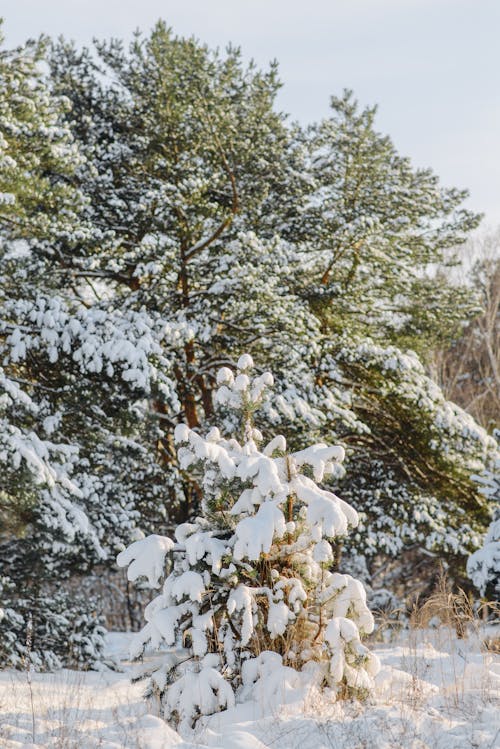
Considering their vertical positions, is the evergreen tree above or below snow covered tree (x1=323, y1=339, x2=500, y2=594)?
above

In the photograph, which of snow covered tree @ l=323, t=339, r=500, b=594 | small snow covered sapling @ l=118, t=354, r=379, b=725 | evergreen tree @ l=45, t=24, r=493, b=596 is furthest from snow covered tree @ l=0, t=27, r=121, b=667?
snow covered tree @ l=323, t=339, r=500, b=594

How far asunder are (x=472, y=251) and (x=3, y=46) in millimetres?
19001

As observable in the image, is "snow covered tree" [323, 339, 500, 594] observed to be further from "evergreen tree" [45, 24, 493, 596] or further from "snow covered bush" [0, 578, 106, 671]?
"snow covered bush" [0, 578, 106, 671]

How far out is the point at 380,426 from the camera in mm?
12211

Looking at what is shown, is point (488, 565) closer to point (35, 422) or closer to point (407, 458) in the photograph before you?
point (407, 458)

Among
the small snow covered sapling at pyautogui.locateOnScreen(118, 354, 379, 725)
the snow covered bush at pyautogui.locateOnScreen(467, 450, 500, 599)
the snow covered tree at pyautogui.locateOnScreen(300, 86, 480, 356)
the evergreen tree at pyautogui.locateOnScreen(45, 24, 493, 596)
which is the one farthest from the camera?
the snow covered tree at pyautogui.locateOnScreen(300, 86, 480, 356)

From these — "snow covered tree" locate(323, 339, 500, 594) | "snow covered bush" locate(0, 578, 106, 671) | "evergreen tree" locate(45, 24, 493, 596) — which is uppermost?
"evergreen tree" locate(45, 24, 493, 596)

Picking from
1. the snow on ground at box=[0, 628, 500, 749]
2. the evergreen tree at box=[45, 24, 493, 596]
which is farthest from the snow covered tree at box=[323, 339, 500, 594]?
the snow on ground at box=[0, 628, 500, 749]

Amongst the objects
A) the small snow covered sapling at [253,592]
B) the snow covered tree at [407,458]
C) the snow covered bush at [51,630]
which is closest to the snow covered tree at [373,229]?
the snow covered tree at [407,458]

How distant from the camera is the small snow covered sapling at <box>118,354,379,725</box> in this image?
163 inches

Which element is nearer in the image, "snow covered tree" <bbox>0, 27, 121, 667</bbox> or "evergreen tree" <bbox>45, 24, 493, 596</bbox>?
"snow covered tree" <bbox>0, 27, 121, 667</bbox>

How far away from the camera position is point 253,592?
14.3 feet

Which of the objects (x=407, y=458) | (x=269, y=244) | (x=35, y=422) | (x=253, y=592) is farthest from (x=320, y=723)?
(x=407, y=458)

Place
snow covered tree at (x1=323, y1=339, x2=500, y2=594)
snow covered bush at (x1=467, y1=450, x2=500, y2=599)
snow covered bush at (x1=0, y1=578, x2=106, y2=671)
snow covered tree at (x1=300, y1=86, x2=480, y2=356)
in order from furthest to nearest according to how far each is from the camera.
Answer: snow covered tree at (x1=300, y1=86, x2=480, y2=356) → snow covered tree at (x1=323, y1=339, x2=500, y2=594) → snow covered bush at (x1=0, y1=578, x2=106, y2=671) → snow covered bush at (x1=467, y1=450, x2=500, y2=599)
